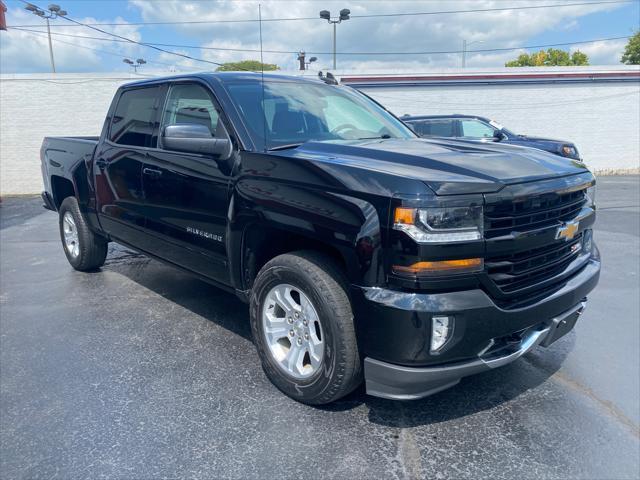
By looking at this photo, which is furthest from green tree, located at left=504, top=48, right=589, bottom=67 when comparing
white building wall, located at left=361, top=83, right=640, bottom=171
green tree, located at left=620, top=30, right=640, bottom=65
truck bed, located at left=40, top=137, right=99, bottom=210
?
truck bed, located at left=40, top=137, right=99, bottom=210

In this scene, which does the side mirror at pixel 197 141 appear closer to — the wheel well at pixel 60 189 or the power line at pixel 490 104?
the wheel well at pixel 60 189

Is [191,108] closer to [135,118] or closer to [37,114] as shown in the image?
[135,118]

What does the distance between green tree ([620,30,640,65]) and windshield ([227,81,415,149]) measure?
4065 centimetres

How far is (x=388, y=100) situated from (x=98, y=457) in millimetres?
17285

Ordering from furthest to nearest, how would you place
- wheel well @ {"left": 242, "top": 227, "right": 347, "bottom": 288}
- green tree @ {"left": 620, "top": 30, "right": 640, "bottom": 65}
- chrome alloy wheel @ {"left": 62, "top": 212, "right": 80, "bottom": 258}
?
green tree @ {"left": 620, "top": 30, "right": 640, "bottom": 65}, chrome alloy wheel @ {"left": 62, "top": 212, "right": 80, "bottom": 258}, wheel well @ {"left": 242, "top": 227, "right": 347, "bottom": 288}

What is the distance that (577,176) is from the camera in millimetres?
2932

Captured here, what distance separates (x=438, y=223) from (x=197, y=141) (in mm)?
1728

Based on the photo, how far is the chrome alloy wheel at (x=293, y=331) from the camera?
111 inches

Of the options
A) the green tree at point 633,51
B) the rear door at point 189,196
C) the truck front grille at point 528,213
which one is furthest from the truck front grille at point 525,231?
the green tree at point 633,51

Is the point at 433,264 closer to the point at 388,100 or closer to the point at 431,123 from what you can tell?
the point at 431,123

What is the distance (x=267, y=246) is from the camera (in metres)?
3.13

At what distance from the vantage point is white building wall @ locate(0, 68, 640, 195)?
1483 cm

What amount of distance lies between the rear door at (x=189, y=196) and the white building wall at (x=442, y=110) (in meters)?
12.5

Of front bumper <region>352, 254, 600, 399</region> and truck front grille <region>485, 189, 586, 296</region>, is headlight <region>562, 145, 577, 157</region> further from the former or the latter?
front bumper <region>352, 254, 600, 399</region>
